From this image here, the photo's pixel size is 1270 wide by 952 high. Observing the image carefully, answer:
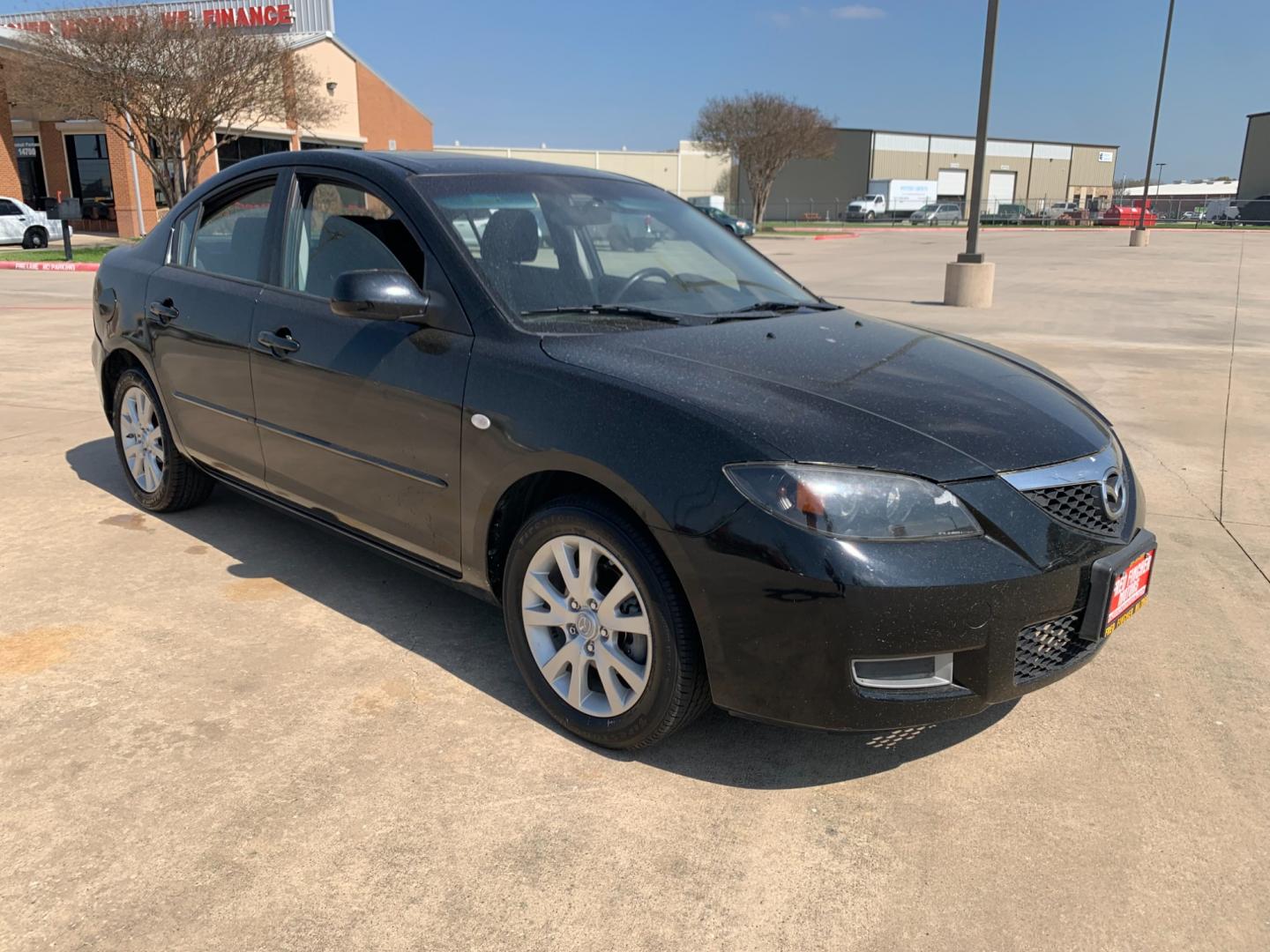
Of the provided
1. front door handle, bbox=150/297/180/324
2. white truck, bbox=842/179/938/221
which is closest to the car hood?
front door handle, bbox=150/297/180/324

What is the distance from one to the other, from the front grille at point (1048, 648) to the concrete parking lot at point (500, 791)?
0.39m

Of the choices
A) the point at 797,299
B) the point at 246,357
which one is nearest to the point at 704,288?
the point at 797,299

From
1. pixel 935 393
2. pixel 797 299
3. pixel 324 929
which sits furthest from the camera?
pixel 797 299

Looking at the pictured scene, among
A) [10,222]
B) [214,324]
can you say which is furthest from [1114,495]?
[10,222]

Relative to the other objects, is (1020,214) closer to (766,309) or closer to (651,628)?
(766,309)

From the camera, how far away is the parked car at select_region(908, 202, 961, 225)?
65062 millimetres

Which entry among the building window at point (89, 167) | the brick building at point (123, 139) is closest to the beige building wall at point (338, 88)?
the brick building at point (123, 139)

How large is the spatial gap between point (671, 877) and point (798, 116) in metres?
52.0

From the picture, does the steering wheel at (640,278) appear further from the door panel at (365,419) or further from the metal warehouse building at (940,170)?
the metal warehouse building at (940,170)

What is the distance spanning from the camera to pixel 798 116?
1969 inches

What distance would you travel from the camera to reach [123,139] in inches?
1156

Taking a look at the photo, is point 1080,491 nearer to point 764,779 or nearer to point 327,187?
point 764,779

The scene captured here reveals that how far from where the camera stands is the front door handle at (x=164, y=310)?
14.4 ft

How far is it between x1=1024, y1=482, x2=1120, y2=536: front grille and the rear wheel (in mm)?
31482
